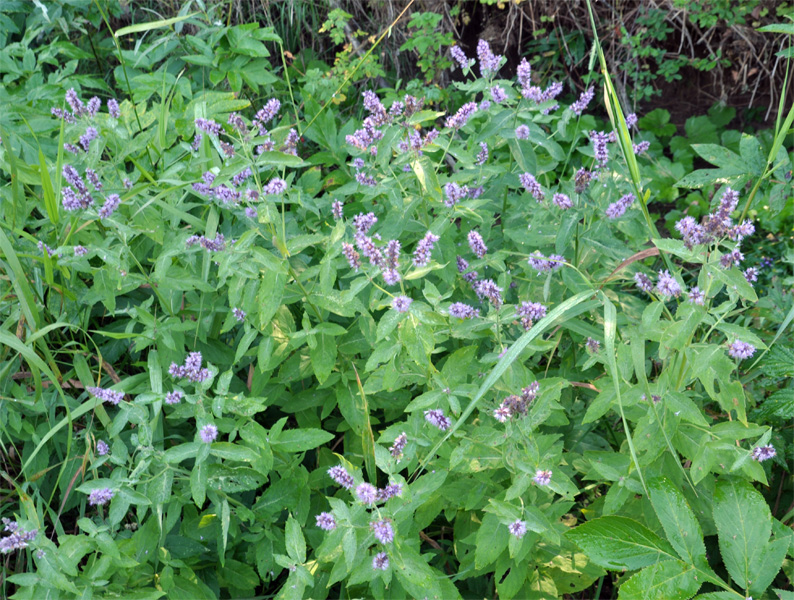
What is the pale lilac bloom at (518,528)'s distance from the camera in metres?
1.59

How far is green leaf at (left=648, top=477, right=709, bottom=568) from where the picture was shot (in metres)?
1.64

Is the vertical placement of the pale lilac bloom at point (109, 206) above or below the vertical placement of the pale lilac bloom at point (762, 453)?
above

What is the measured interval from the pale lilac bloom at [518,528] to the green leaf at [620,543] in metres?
0.16

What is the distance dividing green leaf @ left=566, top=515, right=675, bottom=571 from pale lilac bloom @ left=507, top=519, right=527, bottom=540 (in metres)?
0.16

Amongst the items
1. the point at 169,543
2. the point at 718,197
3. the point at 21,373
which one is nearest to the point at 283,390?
the point at 169,543

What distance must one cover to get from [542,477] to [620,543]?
0.97ft

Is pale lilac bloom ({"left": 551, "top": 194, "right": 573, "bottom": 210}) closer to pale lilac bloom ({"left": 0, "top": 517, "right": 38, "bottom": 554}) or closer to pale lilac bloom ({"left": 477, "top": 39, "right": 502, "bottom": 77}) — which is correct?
pale lilac bloom ({"left": 477, "top": 39, "right": 502, "bottom": 77})

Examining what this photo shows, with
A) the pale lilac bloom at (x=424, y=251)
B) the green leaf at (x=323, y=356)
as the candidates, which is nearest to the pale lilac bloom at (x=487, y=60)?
the pale lilac bloom at (x=424, y=251)

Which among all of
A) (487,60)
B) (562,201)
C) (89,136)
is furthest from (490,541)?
(89,136)

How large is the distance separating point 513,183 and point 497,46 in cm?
222

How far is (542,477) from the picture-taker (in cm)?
158

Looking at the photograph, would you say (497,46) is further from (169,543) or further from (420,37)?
(169,543)

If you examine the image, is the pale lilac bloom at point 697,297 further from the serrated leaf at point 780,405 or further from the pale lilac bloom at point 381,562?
the pale lilac bloom at point 381,562

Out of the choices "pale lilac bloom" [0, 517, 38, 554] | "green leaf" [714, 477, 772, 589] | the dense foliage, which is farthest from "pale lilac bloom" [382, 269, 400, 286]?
"pale lilac bloom" [0, 517, 38, 554]
